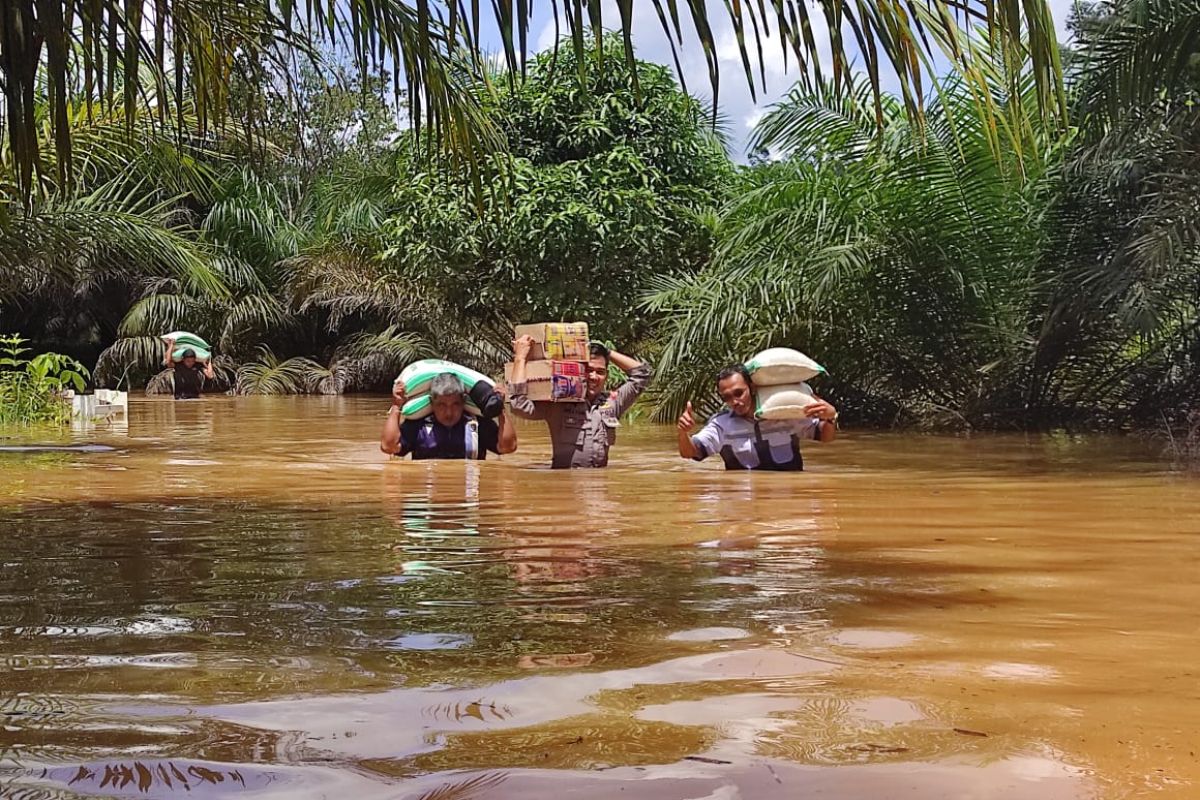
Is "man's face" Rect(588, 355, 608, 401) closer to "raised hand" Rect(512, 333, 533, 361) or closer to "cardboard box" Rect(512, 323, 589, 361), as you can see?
"cardboard box" Rect(512, 323, 589, 361)

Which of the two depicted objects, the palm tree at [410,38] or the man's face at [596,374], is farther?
the man's face at [596,374]

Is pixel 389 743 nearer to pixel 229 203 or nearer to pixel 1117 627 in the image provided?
pixel 1117 627

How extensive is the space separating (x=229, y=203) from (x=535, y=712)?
24.0 m

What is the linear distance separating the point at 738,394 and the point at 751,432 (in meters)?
0.23

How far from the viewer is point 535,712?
2.21m

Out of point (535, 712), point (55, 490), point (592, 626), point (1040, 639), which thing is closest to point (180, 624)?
point (592, 626)

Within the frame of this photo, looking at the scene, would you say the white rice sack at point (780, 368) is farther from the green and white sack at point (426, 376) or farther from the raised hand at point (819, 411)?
the green and white sack at point (426, 376)

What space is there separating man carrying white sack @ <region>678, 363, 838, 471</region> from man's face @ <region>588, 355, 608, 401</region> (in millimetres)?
810

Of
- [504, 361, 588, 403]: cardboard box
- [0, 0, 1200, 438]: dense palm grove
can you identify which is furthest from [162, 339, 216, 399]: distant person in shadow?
[504, 361, 588, 403]: cardboard box

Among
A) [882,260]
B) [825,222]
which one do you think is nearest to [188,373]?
[825,222]

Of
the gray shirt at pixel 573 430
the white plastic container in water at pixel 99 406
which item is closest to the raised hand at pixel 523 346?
the gray shirt at pixel 573 430

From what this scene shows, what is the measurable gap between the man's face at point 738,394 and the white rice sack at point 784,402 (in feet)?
0.24

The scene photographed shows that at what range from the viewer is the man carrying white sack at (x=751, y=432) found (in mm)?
7629

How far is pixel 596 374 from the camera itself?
8.32 metres
